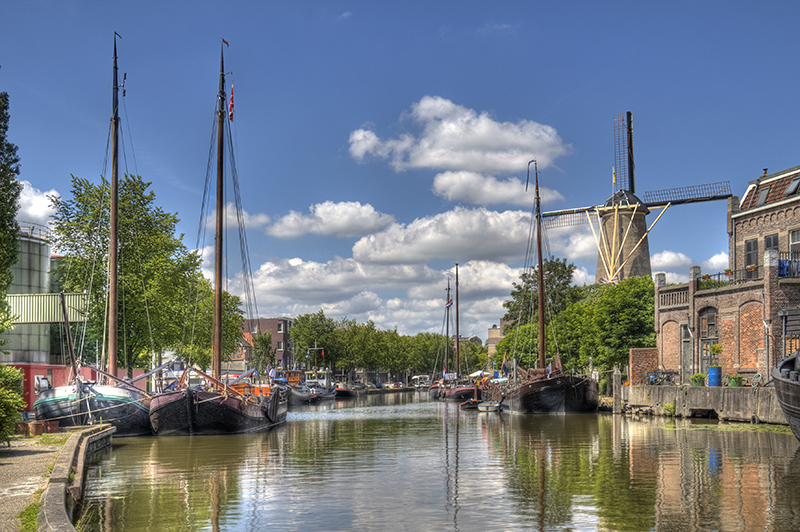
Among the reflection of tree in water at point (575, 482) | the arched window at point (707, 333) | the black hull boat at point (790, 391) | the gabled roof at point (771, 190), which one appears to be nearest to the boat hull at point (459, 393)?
the arched window at point (707, 333)

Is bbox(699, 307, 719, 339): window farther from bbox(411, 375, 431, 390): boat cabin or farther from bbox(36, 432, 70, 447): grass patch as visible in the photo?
bbox(411, 375, 431, 390): boat cabin

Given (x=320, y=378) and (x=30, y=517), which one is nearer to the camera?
(x=30, y=517)

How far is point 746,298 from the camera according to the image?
41.8m

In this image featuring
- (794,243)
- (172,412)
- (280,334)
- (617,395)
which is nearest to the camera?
(172,412)

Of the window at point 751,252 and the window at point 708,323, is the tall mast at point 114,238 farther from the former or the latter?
the window at point 751,252

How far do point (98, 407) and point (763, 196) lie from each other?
128 feet

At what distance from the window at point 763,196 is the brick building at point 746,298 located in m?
0.07

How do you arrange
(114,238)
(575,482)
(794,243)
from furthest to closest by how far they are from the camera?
(794,243) → (114,238) → (575,482)

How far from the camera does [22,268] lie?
5888cm

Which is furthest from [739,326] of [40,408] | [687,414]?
[40,408]

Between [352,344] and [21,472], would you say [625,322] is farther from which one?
[352,344]

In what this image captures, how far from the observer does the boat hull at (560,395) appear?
165 feet

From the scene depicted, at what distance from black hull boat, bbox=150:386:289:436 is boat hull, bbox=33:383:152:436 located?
2.42 ft

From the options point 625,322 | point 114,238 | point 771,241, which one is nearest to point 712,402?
point 771,241
